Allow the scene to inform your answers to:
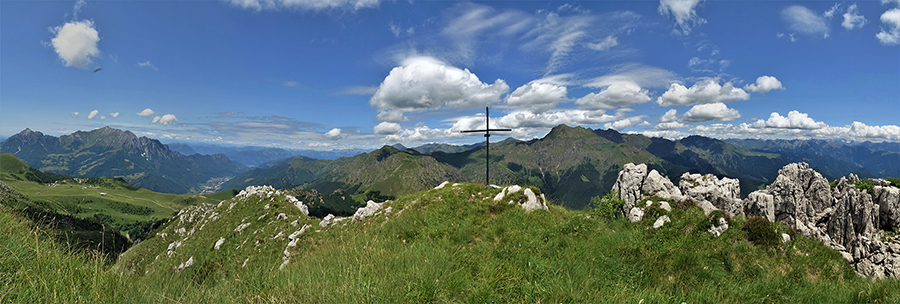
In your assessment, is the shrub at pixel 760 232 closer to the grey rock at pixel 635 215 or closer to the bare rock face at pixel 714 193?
the bare rock face at pixel 714 193

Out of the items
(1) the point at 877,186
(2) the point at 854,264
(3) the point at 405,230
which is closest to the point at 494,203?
(3) the point at 405,230

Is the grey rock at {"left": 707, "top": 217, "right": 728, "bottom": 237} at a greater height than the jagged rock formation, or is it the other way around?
the grey rock at {"left": 707, "top": 217, "right": 728, "bottom": 237}

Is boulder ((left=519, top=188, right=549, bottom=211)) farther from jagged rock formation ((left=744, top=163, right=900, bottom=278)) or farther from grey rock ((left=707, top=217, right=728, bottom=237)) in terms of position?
jagged rock formation ((left=744, top=163, right=900, bottom=278))

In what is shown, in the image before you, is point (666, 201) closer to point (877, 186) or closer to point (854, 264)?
point (854, 264)

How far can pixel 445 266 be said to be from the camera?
6.81 m

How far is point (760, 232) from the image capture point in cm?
1236

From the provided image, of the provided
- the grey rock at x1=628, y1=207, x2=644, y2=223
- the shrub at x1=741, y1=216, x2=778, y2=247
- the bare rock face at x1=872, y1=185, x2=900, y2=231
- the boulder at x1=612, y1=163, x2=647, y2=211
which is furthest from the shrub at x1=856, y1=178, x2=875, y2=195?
the grey rock at x1=628, y1=207, x2=644, y2=223

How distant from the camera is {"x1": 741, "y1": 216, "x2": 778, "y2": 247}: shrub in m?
12.0

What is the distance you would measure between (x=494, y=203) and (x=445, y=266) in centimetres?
1133

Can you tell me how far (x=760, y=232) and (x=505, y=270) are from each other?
12.8 meters

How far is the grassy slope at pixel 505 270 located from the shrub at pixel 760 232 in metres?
0.37

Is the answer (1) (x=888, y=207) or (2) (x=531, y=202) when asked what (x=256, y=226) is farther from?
(1) (x=888, y=207)

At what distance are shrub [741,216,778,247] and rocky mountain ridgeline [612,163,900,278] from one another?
1.77 m

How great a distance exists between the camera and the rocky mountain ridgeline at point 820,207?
1620 centimetres
